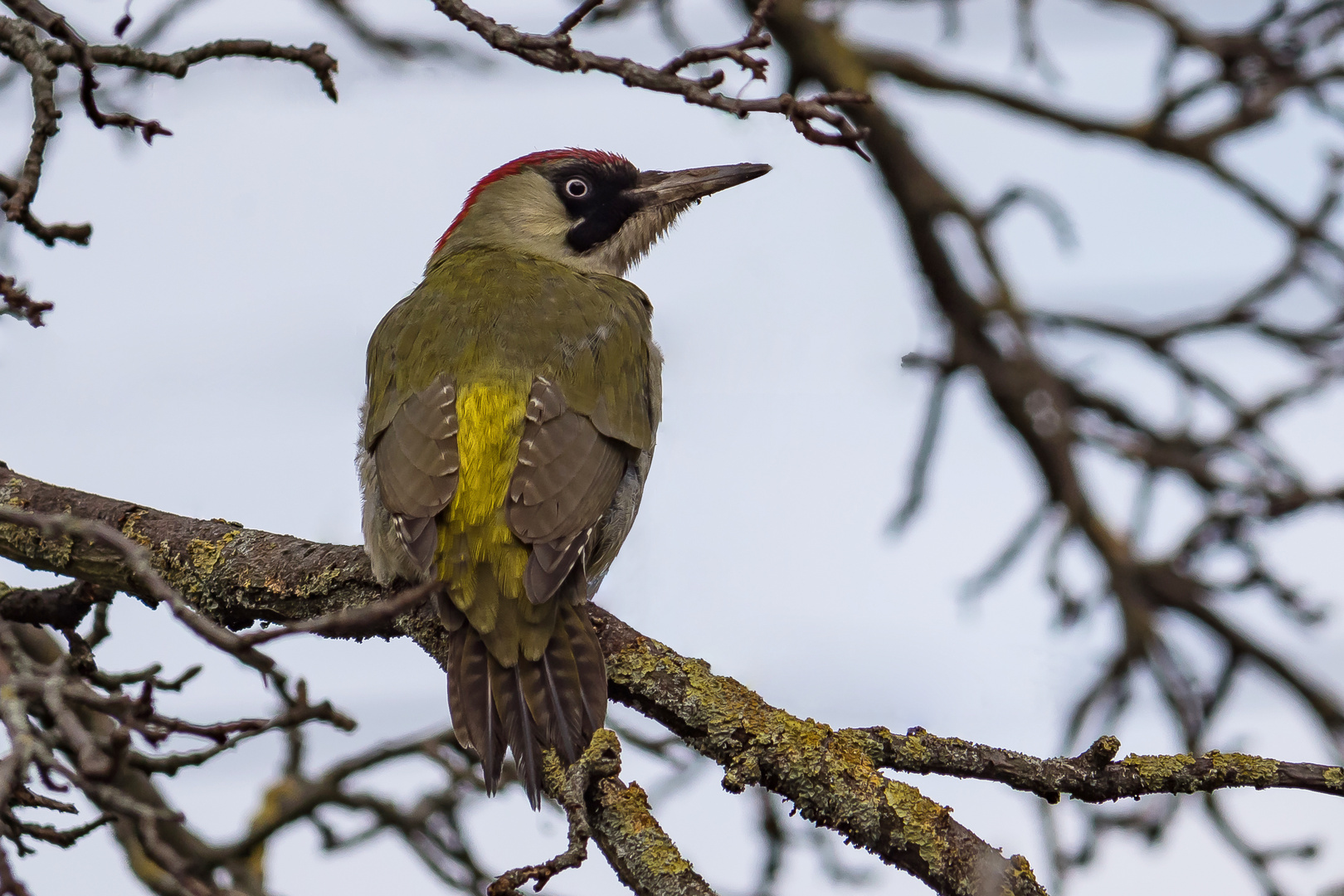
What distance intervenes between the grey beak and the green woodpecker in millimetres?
16

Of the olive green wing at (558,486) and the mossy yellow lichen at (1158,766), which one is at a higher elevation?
the olive green wing at (558,486)

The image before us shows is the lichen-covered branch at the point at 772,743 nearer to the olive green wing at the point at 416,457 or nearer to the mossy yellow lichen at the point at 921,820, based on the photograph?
the mossy yellow lichen at the point at 921,820

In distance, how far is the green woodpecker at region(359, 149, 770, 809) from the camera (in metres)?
3.62

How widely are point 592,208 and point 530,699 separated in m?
3.15

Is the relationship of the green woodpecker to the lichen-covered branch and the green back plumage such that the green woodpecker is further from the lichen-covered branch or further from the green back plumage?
the lichen-covered branch

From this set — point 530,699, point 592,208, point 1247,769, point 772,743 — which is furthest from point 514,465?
point 592,208

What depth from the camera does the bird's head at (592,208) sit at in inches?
243

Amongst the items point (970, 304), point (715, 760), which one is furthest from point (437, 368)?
point (970, 304)

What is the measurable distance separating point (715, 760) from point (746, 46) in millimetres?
1683

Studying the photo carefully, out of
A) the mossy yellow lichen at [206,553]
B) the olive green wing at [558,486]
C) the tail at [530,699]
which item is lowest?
the tail at [530,699]

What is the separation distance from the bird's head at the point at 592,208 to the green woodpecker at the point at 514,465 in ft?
0.16

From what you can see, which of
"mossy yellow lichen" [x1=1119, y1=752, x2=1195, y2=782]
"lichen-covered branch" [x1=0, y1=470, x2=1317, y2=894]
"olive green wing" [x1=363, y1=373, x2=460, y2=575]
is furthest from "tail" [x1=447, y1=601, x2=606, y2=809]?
"mossy yellow lichen" [x1=1119, y1=752, x2=1195, y2=782]

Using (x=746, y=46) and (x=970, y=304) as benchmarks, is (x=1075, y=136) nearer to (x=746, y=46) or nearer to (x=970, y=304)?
(x=970, y=304)

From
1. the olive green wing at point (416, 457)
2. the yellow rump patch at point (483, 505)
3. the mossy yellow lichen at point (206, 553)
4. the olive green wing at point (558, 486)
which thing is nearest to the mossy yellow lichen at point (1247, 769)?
the olive green wing at point (558, 486)
